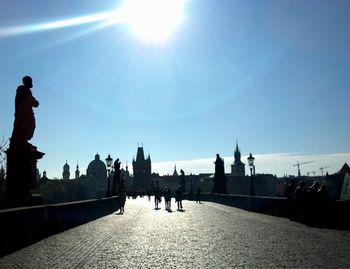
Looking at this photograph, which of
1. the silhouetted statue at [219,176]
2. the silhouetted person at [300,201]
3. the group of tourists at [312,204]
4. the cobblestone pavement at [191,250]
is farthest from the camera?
the silhouetted statue at [219,176]

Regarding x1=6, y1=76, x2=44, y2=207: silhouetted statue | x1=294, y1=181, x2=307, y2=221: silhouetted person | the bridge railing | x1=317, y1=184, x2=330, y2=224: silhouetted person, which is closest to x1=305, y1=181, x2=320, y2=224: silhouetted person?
x1=317, y1=184, x2=330, y2=224: silhouetted person

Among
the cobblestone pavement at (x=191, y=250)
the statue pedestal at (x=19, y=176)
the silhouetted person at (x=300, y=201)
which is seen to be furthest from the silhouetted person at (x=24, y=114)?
the silhouetted person at (x=300, y=201)

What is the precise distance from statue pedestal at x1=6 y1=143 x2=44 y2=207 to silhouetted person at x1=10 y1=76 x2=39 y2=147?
1.15 ft

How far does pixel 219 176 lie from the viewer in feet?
175

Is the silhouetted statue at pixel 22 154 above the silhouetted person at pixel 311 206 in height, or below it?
above

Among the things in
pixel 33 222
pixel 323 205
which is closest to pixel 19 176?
pixel 33 222

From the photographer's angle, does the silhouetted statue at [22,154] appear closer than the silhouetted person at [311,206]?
Yes

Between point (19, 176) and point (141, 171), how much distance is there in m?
165

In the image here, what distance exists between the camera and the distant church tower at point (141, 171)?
177 meters

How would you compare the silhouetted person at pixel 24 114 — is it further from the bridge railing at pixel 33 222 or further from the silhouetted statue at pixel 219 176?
the silhouetted statue at pixel 219 176

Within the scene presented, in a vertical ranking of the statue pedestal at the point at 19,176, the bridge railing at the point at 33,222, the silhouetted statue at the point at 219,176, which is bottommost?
the bridge railing at the point at 33,222

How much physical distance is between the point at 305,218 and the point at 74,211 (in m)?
10.0

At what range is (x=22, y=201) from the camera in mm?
14984

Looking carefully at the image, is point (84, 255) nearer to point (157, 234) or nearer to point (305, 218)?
point (157, 234)
